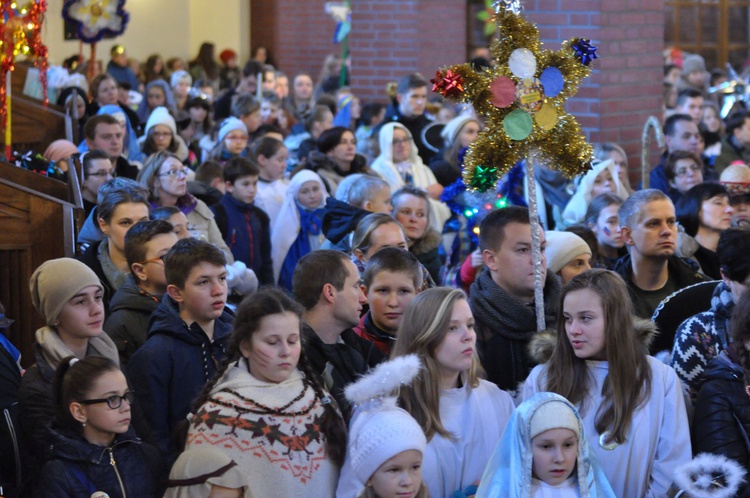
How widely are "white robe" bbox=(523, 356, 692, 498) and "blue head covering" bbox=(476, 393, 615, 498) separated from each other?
9.4 inches

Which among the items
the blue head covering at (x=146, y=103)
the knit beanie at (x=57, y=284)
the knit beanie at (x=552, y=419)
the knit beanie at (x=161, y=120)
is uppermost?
the blue head covering at (x=146, y=103)

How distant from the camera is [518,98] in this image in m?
4.98

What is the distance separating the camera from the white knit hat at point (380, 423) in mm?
3805

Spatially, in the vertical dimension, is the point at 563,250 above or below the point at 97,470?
above

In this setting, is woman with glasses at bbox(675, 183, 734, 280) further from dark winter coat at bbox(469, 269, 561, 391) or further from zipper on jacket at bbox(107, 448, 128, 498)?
zipper on jacket at bbox(107, 448, 128, 498)

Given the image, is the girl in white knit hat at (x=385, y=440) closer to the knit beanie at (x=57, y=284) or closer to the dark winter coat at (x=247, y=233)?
the knit beanie at (x=57, y=284)

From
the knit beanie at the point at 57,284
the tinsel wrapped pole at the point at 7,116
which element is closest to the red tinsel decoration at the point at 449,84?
the knit beanie at the point at 57,284

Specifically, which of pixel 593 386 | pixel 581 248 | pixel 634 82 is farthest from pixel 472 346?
pixel 634 82

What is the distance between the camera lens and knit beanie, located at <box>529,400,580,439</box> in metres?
3.79

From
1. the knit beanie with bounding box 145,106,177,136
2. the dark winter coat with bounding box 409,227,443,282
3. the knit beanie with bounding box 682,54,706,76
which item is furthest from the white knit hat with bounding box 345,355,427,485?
the knit beanie with bounding box 682,54,706,76

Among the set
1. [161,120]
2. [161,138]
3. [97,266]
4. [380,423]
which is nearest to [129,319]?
[97,266]

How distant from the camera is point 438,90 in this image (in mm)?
4906

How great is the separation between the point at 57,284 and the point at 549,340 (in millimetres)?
1936

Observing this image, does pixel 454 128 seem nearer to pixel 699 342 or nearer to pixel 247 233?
pixel 247 233
